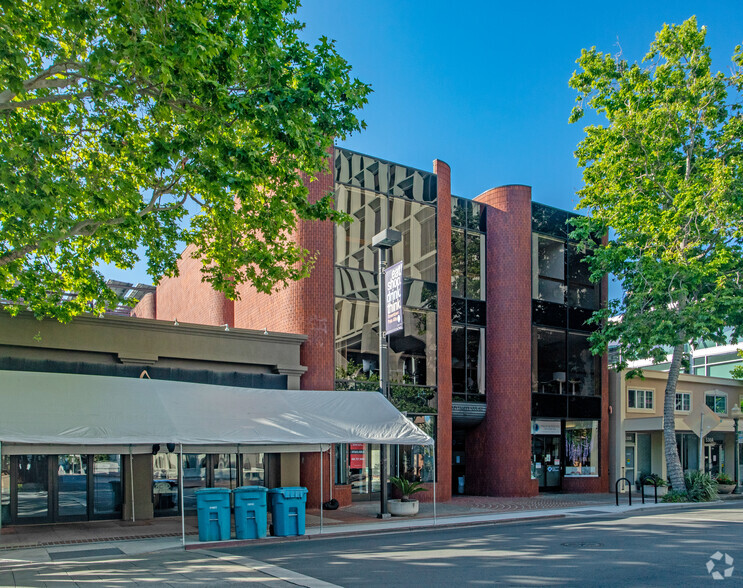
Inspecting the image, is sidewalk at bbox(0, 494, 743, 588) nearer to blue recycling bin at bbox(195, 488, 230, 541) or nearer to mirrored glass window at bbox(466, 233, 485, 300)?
blue recycling bin at bbox(195, 488, 230, 541)

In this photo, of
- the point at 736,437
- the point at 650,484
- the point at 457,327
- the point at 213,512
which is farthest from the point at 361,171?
the point at 736,437

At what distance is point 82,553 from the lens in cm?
1205

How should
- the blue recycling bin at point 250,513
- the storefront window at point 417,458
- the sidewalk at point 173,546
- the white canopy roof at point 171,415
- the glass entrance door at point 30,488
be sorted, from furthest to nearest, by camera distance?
the storefront window at point 417,458 → the glass entrance door at point 30,488 → the blue recycling bin at point 250,513 → the white canopy roof at point 171,415 → the sidewalk at point 173,546

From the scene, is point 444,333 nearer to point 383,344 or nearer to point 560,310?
point 383,344

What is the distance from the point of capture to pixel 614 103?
23.9 metres

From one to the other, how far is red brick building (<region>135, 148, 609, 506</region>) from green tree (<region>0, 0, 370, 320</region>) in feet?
22.2

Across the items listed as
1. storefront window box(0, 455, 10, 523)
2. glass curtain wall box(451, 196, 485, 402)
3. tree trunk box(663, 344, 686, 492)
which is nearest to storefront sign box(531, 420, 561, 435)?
glass curtain wall box(451, 196, 485, 402)

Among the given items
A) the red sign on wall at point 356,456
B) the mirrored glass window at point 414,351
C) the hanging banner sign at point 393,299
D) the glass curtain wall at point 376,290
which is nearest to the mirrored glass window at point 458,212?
the glass curtain wall at point 376,290

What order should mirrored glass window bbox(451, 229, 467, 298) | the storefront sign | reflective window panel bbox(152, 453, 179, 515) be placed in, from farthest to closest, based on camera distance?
the storefront sign < mirrored glass window bbox(451, 229, 467, 298) < reflective window panel bbox(152, 453, 179, 515)

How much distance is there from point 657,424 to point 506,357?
683cm

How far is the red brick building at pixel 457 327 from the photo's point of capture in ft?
67.1

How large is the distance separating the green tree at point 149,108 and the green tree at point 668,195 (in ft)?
45.2

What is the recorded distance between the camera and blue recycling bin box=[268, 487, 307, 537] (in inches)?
543

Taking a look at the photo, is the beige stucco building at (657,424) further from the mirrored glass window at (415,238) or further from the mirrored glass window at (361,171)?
the mirrored glass window at (361,171)
